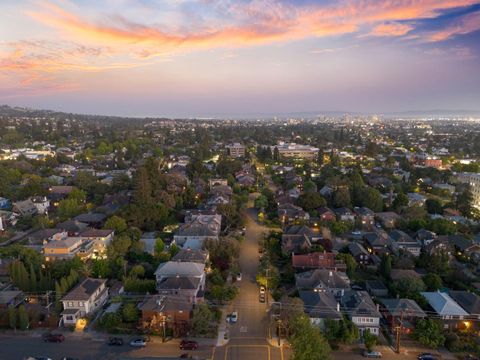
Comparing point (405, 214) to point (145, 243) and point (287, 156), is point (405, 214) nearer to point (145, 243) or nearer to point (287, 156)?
point (145, 243)

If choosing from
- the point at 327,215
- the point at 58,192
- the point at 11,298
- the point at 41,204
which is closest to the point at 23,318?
the point at 11,298

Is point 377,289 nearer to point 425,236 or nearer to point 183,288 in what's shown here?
point 425,236

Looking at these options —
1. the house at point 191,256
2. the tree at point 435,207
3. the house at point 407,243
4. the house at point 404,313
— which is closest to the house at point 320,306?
the house at point 404,313

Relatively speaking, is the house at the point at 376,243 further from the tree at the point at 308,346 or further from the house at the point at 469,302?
the tree at the point at 308,346

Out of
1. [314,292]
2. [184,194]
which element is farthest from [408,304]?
[184,194]

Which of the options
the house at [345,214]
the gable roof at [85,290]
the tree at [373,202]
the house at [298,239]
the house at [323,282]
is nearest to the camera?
the gable roof at [85,290]
